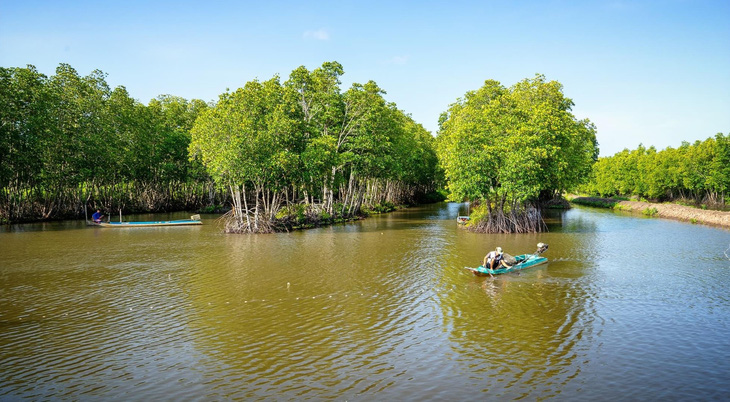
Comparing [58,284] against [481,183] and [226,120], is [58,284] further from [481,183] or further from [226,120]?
[481,183]

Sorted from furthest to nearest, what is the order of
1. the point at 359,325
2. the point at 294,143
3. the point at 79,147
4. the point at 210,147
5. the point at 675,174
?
1. the point at 675,174
2. the point at 79,147
3. the point at 294,143
4. the point at 210,147
5. the point at 359,325

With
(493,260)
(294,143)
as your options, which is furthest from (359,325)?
(294,143)

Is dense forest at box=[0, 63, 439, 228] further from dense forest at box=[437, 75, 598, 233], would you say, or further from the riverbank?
the riverbank

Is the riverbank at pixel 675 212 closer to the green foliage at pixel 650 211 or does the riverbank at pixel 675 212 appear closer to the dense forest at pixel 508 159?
the green foliage at pixel 650 211

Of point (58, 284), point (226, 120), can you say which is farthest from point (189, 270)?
point (226, 120)

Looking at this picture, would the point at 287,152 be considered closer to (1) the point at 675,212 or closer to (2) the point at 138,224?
(2) the point at 138,224

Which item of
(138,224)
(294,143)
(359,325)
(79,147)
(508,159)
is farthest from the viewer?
(79,147)

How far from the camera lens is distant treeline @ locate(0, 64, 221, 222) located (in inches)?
1949

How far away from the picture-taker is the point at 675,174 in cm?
7306

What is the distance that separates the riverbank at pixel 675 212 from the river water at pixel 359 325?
1860 centimetres

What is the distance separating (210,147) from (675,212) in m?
51.8

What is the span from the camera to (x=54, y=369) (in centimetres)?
1320

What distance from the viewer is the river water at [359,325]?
12.5m

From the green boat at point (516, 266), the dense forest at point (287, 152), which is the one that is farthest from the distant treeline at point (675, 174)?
the green boat at point (516, 266)
